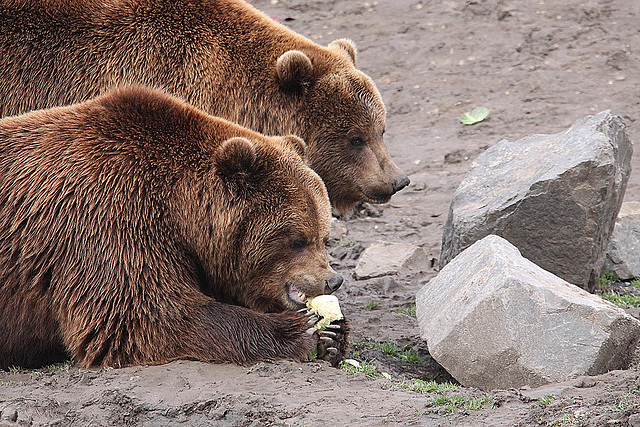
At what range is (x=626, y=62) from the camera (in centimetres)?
1212

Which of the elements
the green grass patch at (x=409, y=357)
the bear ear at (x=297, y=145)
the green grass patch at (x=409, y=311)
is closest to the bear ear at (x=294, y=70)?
the bear ear at (x=297, y=145)

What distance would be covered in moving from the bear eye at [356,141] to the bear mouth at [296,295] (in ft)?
7.34

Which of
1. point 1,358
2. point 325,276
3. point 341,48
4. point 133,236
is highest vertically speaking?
point 341,48

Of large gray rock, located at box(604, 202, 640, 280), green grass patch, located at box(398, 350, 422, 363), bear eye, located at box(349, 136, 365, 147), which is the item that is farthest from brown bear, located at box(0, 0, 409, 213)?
large gray rock, located at box(604, 202, 640, 280)

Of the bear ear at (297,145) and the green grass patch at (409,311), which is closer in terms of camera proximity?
the bear ear at (297,145)

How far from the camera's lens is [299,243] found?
5344mm

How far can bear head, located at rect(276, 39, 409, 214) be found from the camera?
7.16 m

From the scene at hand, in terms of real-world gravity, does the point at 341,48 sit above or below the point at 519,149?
above

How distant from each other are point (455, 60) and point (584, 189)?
22.5 feet

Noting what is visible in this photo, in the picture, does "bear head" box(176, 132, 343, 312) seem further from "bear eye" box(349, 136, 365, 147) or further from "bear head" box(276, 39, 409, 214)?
"bear eye" box(349, 136, 365, 147)

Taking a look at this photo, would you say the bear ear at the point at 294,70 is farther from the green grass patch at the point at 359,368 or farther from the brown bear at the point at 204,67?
the green grass patch at the point at 359,368

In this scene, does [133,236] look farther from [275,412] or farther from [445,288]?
[445,288]

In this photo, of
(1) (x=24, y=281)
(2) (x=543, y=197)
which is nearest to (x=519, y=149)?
(2) (x=543, y=197)

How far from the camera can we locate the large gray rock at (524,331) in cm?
495
